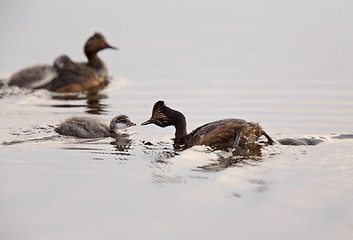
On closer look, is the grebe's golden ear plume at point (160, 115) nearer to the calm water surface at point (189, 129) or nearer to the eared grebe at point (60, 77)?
the calm water surface at point (189, 129)

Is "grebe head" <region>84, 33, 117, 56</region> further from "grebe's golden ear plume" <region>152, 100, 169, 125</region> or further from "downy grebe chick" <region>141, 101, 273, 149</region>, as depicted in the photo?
"downy grebe chick" <region>141, 101, 273, 149</region>

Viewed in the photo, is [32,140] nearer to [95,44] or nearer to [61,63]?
[61,63]

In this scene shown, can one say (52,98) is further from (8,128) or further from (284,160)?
(284,160)

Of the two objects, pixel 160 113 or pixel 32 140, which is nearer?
pixel 32 140

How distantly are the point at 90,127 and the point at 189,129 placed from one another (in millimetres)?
1583

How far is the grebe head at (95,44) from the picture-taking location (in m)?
15.5

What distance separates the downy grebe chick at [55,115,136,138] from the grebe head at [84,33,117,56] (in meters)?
5.55

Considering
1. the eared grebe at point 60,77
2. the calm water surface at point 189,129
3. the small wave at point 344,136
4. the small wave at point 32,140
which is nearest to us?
the calm water surface at point 189,129

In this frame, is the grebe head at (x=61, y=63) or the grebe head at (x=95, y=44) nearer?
the grebe head at (x=61, y=63)

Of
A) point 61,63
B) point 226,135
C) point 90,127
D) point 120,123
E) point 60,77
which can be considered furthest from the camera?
point 61,63

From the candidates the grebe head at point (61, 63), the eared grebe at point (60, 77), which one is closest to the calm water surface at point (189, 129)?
the eared grebe at point (60, 77)

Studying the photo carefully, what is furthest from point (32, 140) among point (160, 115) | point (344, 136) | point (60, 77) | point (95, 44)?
point (95, 44)

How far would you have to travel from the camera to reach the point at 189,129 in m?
10.2

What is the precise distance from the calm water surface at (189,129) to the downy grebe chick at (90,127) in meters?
0.21
